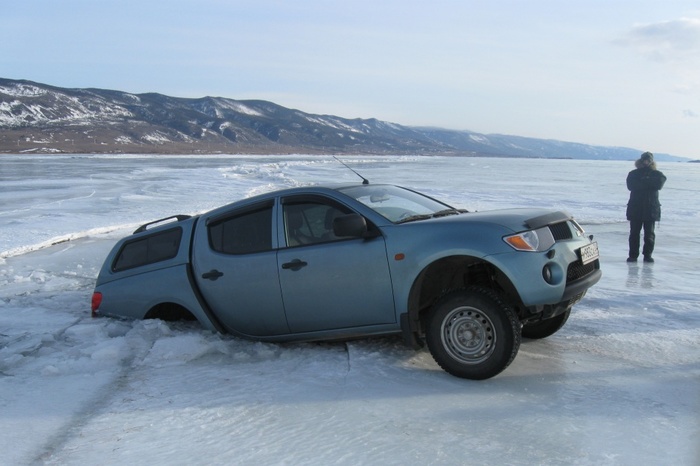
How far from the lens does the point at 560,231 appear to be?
15.6ft

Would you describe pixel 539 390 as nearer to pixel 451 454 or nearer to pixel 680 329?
pixel 451 454

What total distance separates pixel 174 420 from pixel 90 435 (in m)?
0.49

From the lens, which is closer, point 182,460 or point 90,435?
point 182,460

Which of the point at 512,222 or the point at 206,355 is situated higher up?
the point at 512,222

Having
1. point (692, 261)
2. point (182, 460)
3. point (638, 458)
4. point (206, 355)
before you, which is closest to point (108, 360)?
point (206, 355)

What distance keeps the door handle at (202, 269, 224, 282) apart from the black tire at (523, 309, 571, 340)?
8.97 feet

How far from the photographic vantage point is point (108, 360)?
16.5 feet

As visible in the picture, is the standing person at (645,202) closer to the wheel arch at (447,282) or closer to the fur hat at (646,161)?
the fur hat at (646,161)

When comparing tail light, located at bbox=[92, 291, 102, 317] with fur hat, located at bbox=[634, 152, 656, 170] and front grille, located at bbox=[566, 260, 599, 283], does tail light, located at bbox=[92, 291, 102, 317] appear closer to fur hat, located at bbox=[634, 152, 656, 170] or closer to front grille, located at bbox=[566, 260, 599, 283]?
front grille, located at bbox=[566, 260, 599, 283]

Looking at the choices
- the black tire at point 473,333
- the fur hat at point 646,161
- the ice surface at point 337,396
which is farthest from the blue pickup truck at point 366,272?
the fur hat at point 646,161

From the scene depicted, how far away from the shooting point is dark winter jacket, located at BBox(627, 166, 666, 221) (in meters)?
9.59

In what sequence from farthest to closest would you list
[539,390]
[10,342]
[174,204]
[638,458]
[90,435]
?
[174,204] → [10,342] → [539,390] → [90,435] → [638,458]

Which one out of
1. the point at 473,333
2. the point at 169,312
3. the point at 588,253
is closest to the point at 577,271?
the point at 588,253

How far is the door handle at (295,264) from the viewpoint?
4965 mm
